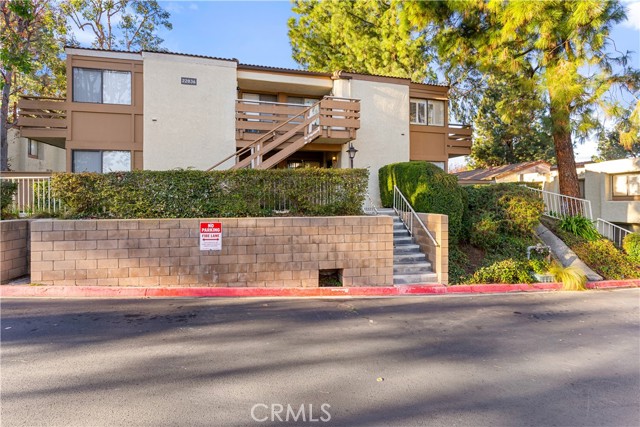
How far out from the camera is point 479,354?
449cm

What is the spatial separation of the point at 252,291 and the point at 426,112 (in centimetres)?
1258

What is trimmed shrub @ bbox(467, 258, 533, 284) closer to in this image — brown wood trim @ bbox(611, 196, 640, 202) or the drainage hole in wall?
the drainage hole in wall

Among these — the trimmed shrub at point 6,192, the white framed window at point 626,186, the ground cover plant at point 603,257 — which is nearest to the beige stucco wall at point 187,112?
the trimmed shrub at point 6,192

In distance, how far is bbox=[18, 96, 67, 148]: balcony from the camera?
467 inches

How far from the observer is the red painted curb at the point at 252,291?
6867mm

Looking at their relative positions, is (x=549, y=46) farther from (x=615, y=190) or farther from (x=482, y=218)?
(x=615, y=190)

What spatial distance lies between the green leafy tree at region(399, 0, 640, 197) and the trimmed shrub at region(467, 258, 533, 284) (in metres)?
5.96

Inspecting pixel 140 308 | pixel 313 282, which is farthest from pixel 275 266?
pixel 140 308

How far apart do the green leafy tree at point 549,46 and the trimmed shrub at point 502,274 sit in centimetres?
596

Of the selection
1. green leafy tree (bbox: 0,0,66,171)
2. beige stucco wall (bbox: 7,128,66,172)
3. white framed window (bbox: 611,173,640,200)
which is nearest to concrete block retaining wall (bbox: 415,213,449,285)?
white framed window (bbox: 611,173,640,200)

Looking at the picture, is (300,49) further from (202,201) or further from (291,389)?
(291,389)

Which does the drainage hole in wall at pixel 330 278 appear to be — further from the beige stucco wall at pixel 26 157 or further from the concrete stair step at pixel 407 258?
the beige stucco wall at pixel 26 157

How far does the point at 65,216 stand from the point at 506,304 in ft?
31.3

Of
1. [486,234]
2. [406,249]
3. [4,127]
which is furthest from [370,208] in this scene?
[4,127]
